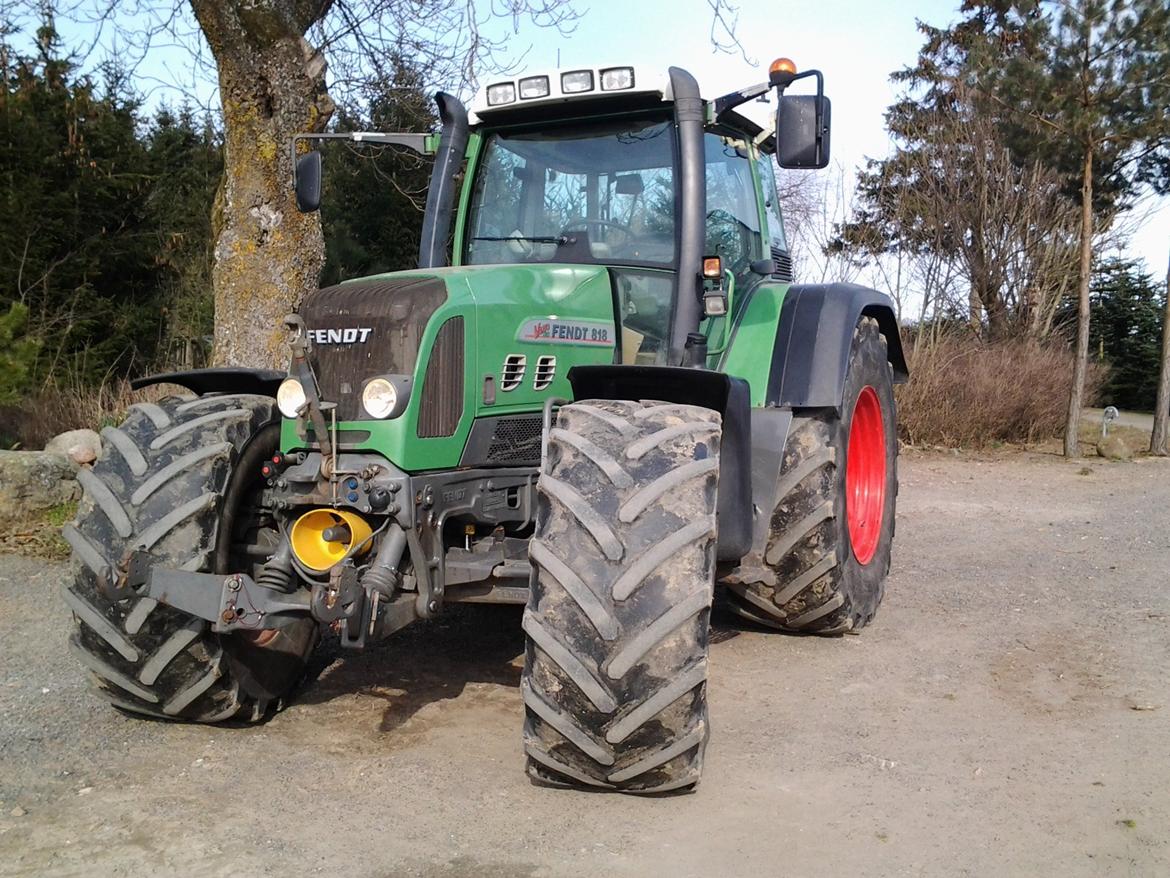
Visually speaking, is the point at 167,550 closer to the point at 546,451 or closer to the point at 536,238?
→ the point at 546,451

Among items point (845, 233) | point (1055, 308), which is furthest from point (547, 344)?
point (1055, 308)

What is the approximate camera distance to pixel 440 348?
12.8 ft

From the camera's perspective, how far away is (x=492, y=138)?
522 centimetres

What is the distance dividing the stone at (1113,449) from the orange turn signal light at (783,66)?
1194 cm

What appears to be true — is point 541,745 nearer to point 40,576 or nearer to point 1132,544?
point 40,576

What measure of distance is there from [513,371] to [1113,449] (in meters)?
12.7

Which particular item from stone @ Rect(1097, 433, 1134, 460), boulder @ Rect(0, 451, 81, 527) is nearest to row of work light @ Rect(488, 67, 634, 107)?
boulder @ Rect(0, 451, 81, 527)

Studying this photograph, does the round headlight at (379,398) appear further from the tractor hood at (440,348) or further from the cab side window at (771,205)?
the cab side window at (771,205)

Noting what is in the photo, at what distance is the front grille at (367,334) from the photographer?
12.7ft

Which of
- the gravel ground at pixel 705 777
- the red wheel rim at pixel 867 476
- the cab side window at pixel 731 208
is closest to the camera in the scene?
the gravel ground at pixel 705 777

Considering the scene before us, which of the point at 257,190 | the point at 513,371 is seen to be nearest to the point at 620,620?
the point at 513,371

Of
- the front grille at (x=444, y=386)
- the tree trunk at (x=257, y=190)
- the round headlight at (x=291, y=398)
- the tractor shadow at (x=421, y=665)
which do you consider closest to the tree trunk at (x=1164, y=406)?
the tree trunk at (x=257, y=190)

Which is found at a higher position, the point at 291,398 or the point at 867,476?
the point at 291,398

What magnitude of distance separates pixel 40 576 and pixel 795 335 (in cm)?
480
